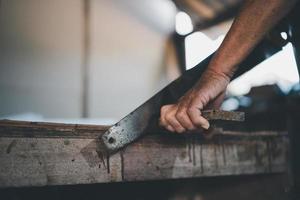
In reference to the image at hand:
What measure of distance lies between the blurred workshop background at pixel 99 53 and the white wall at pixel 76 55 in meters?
0.01

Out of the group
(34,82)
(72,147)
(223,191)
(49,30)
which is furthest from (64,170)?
(49,30)

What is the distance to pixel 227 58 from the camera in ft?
3.93

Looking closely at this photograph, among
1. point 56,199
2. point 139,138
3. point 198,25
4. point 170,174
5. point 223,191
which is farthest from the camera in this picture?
point 198,25

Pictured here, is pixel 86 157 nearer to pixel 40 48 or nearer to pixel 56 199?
pixel 56 199

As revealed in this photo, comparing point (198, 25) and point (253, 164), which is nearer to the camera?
point (253, 164)

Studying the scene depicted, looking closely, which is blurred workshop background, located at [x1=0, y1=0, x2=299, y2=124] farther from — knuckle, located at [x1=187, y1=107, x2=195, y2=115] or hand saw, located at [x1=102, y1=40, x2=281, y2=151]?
knuckle, located at [x1=187, y1=107, x2=195, y2=115]

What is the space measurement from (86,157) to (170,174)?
46cm

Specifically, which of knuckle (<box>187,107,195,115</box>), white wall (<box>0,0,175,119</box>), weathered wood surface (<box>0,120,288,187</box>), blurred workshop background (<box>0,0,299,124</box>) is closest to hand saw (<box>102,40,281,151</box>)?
weathered wood surface (<box>0,120,288,187</box>)

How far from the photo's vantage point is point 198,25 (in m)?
4.86

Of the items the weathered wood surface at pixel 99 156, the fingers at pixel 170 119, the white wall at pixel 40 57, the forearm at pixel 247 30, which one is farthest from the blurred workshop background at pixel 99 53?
the fingers at pixel 170 119

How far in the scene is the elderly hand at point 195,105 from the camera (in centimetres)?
114

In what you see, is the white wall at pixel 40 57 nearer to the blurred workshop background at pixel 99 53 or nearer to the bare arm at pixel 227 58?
the blurred workshop background at pixel 99 53

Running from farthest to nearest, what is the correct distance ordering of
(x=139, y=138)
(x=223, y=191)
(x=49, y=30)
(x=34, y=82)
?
(x=49, y=30), (x=34, y=82), (x=223, y=191), (x=139, y=138)

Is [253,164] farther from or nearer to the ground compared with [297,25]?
nearer to the ground
